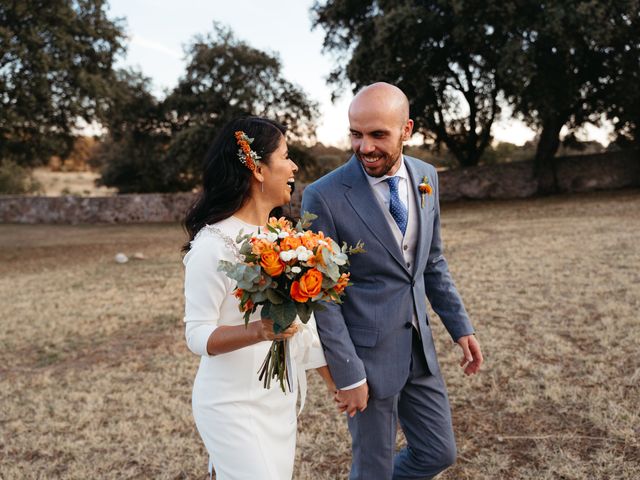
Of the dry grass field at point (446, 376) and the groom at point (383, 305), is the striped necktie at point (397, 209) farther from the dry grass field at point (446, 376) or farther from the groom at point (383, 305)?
the dry grass field at point (446, 376)

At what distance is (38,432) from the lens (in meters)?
4.70

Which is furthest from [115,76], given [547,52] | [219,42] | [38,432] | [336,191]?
[336,191]

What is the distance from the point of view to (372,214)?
2.61 m

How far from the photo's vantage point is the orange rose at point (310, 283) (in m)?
1.98

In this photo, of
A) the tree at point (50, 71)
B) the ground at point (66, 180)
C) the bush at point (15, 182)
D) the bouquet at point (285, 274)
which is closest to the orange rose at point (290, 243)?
the bouquet at point (285, 274)

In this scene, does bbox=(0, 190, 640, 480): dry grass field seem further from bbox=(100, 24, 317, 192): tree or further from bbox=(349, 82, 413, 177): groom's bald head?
bbox=(100, 24, 317, 192): tree

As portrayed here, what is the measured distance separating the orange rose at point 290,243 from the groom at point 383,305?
509 millimetres

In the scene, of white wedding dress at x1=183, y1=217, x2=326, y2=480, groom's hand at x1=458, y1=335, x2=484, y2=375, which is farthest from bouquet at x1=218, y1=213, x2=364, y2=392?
groom's hand at x1=458, y1=335, x2=484, y2=375

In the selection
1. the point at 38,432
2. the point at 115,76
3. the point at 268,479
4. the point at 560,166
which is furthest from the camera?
the point at 560,166

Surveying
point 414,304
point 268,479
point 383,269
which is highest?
point 383,269

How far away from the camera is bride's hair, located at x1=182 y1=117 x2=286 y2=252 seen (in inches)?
98.8

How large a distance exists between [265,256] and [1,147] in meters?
17.9

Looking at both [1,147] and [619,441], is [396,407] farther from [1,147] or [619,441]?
[1,147]

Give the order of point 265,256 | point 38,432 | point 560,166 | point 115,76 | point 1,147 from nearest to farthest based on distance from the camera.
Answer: point 265,256 < point 38,432 < point 1,147 < point 115,76 < point 560,166
